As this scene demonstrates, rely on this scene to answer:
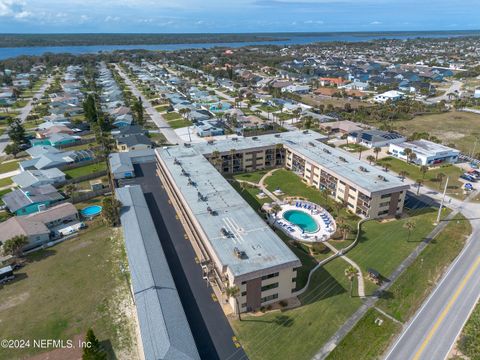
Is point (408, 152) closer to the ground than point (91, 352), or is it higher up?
higher up

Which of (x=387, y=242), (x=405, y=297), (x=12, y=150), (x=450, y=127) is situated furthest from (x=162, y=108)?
(x=405, y=297)

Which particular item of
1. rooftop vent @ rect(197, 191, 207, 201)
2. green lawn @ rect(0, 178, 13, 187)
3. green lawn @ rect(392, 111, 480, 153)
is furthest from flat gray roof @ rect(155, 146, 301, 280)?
green lawn @ rect(392, 111, 480, 153)

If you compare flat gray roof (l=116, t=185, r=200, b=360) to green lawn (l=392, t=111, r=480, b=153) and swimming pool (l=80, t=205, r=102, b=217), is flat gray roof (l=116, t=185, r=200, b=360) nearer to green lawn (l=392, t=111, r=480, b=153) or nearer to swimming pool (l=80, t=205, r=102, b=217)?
swimming pool (l=80, t=205, r=102, b=217)

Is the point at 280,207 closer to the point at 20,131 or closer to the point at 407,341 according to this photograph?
the point at 407,341

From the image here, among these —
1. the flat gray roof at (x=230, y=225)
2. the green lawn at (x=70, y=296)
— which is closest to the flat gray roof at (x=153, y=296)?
the green lawn at (x=70, y=296)

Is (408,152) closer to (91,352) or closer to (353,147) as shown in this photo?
(353,147)

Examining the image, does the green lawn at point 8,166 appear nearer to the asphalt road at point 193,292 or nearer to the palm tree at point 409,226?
the asphalt road at point 193,292
